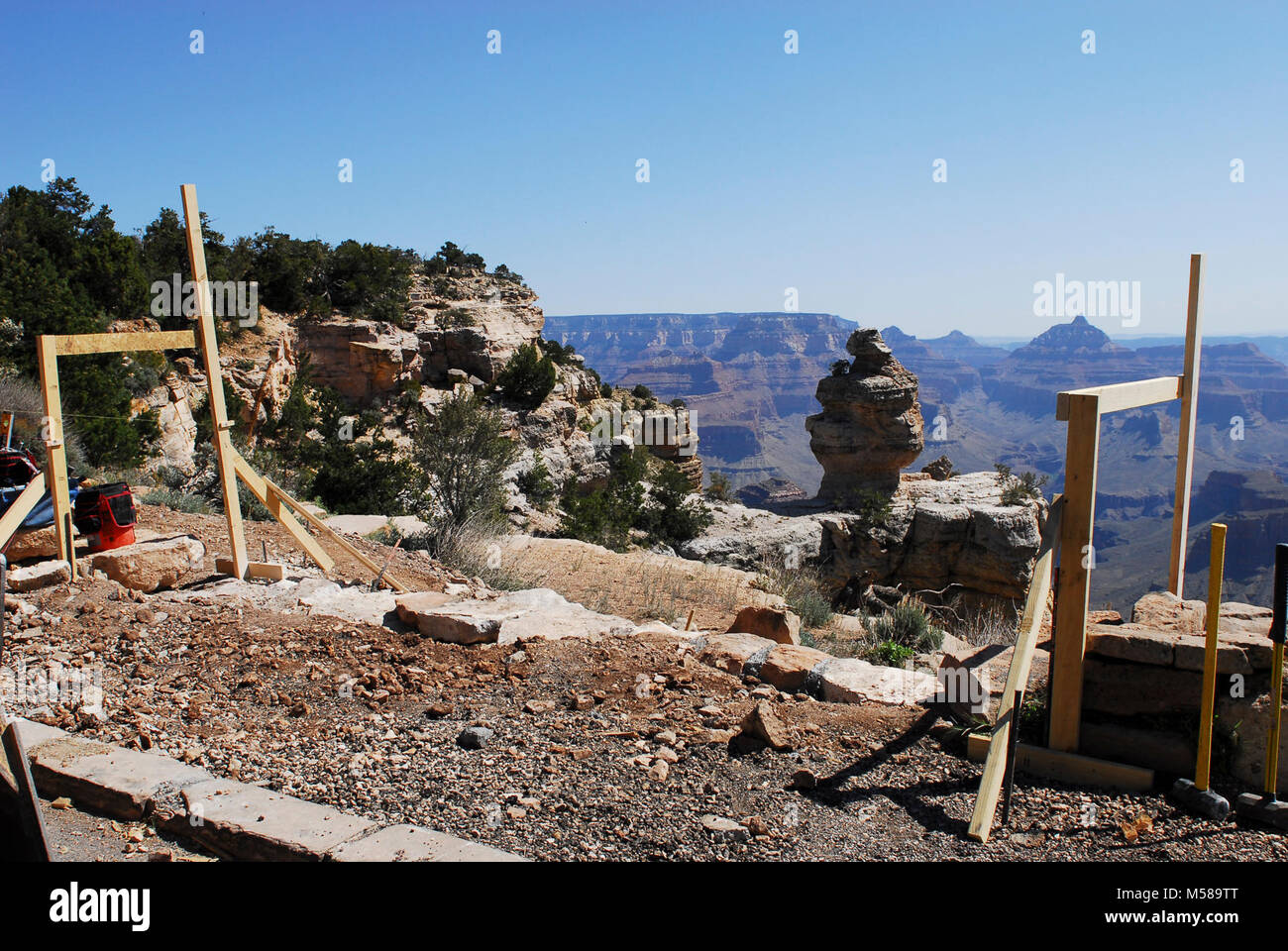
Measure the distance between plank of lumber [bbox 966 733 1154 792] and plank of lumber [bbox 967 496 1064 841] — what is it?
0.29 metres

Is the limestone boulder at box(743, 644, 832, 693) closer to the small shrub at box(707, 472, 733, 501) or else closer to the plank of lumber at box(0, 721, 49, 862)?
the plank of lumber at box(0, 721, 49, 862)

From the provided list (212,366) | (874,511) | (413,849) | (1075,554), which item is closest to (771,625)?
(1075,554)

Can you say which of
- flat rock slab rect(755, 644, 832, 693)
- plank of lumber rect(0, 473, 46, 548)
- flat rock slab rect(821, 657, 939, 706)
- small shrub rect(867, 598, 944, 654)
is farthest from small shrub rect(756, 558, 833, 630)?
plank of lumber rect(0, 473, 46, 548)

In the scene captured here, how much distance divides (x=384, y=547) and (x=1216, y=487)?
477 ft

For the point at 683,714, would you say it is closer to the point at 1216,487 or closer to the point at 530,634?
the point at 530,634

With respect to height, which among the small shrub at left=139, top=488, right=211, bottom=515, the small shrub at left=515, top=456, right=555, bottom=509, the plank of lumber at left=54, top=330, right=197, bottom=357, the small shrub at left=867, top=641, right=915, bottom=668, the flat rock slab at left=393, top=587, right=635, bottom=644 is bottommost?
the small shrub at left=515, top=456, right=555, bottom=509

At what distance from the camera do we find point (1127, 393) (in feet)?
15.8

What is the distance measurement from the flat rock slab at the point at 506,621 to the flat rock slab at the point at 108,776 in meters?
2.02

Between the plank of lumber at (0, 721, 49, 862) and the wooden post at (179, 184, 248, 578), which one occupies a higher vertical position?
the wooden post at (179, 184, 248, 578)

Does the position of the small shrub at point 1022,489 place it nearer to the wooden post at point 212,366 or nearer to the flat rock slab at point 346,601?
the flat rock slab at point 346,601

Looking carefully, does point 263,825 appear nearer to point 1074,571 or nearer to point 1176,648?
point 1074,571

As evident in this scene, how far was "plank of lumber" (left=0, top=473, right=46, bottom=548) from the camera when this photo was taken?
18.6ft

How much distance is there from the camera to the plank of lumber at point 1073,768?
4160 mm
